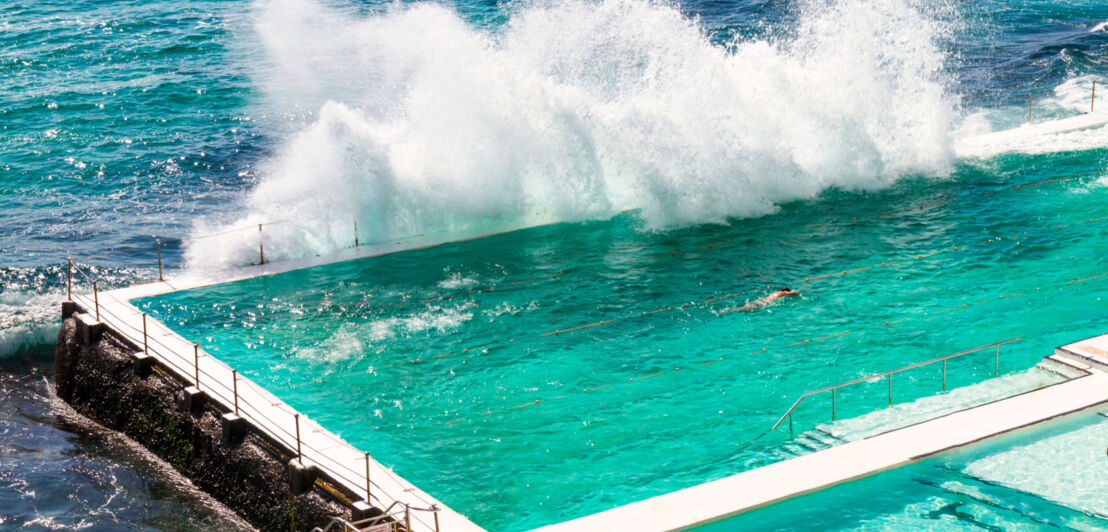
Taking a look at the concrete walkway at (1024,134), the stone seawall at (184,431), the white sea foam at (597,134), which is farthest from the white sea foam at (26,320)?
the concrete walkway at (1024,134)

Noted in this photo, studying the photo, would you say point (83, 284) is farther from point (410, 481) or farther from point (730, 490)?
point (730, 490)

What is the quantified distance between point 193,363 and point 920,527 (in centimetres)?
929

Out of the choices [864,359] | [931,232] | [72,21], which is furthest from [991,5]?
[72,21]

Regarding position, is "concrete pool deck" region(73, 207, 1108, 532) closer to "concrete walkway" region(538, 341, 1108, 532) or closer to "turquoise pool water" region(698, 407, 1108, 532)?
"concrete walkway" region(538, 341, 1108, 532)

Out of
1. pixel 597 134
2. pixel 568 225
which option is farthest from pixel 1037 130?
pixel 568 225

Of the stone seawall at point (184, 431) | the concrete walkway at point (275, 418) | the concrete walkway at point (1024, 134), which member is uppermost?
the concrete walkway at point (1024, 134)

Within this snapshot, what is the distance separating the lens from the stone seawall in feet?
36.4

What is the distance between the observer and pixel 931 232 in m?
19.4

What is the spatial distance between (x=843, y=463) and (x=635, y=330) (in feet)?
15.7

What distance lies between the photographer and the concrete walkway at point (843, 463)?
10438mm

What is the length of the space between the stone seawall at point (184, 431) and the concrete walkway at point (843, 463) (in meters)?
2.81

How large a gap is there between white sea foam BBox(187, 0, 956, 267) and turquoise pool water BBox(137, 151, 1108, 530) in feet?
3.50

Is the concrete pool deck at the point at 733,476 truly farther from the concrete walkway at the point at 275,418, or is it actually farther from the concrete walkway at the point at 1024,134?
the concrete walkway at the point at 1024,134

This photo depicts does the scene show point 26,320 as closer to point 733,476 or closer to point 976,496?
point 733,476
